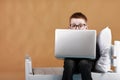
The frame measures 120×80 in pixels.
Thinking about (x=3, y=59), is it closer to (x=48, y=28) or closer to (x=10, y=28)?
(x=10, y=28)

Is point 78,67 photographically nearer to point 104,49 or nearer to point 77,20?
point 104,49

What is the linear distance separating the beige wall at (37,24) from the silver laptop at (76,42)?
0.98 meters

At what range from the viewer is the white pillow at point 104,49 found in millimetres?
1591

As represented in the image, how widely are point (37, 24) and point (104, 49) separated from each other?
3.37 ft

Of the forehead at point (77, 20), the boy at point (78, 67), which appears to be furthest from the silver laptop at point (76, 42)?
the forehead at point (77, 20)

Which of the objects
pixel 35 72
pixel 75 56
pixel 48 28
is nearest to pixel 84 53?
pixel 75 56

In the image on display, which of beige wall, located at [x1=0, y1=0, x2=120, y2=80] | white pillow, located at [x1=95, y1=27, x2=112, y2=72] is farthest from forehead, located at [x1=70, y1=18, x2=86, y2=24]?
beige wall, located at [x1=0, y1=0, x2=120, y2=80]

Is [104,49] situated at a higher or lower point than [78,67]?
higher

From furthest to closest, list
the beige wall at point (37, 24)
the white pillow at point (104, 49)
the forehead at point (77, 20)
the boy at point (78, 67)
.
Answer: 1. the beige wall at point (37, 24)
2. the forehead at point (77, 20)
3. the white pillow at point (104, 49)
4. the boy at point (78, 67)

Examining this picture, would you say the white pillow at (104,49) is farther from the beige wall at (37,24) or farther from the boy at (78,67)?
the beige wall at (37,24)

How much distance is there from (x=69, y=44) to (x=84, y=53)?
10 centimetres

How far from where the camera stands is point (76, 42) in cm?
149

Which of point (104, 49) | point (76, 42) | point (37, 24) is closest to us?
point (76, 42)

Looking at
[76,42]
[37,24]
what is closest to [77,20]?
[76,42]
